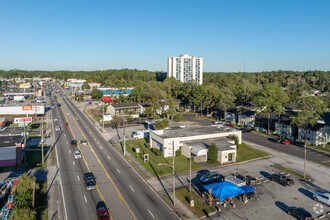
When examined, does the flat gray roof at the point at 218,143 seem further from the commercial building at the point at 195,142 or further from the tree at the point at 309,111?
the tree at the point at 309,111

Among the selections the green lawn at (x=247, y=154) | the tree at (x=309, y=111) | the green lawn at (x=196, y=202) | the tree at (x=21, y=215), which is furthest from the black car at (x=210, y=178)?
the tree at (x=309, y=111)

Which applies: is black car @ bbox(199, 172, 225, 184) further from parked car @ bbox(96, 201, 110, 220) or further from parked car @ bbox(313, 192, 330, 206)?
parked car @ bbox(96, 201, 110, 220)

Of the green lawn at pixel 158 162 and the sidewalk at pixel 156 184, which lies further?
the green lawn at pixel 158 162

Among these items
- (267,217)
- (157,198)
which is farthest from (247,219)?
(157,198)

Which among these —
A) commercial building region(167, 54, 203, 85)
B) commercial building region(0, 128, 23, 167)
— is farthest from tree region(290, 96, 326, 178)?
commercial building region(167, 54, 203, 85)

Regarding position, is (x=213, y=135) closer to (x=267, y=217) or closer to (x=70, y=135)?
(x=267, y=217)

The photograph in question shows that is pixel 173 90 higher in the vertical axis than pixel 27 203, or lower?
higher
